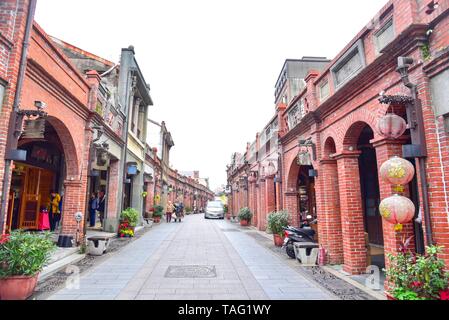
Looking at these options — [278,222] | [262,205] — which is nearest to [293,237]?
[278,222]

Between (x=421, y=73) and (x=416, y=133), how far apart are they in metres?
0.89

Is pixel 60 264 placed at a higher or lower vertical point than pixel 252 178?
lower

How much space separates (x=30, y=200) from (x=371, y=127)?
1182cm

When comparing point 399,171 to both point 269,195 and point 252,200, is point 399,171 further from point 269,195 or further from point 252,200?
point 252,200

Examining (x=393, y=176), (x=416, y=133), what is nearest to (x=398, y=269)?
(x=393, y=176)

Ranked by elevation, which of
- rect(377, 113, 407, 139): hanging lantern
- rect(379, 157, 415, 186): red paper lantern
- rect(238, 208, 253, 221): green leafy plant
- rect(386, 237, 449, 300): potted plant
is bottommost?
rect(386, 237, 449, 300): potted plant

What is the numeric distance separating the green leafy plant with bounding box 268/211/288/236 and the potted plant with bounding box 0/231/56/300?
7.09m

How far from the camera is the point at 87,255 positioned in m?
8.19

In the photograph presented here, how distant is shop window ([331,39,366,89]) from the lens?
19.0ft

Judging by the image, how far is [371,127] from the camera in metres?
5.52

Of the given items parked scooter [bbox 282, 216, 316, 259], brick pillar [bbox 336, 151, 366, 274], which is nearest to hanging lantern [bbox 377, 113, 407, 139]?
brick pillar [bbox 336, 151, 366, 274]

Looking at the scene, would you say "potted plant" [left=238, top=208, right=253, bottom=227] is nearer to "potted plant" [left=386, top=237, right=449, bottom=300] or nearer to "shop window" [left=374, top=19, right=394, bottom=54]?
"shop window" [left=374, top=19, right=394, bottom=54]
